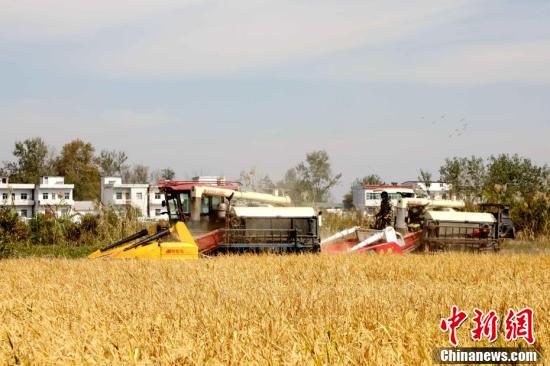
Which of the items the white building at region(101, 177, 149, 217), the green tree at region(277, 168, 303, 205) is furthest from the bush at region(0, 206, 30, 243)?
the white building at region(101, 177, 149, 217)

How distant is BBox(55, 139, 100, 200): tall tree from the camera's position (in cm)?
9044

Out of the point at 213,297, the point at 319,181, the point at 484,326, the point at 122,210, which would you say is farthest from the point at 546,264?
the point at 319,181

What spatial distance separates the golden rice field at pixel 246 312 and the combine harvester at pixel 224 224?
16.2 ft

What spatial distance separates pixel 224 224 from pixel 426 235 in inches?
201

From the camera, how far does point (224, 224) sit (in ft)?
60.4

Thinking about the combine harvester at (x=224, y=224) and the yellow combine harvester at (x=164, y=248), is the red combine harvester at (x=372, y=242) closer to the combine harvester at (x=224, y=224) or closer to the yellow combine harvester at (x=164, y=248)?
the combine harvester at (x=224, y=224)

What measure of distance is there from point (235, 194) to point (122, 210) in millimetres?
9613

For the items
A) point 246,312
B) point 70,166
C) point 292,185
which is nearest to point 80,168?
point 70,166

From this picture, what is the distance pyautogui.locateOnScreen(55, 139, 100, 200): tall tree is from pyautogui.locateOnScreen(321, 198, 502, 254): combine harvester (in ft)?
235

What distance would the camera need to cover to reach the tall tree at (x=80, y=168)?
90.4m

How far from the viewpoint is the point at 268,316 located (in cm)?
622

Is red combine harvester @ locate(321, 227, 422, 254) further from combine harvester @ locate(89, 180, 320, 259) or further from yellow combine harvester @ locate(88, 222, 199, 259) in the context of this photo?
yellow combine harvester @ locate(88, 222, 199, 259)

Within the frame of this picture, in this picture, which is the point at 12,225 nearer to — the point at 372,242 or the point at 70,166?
the point at 372,242

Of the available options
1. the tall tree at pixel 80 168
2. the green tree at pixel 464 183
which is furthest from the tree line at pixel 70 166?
the green tree at pixel 464 183
